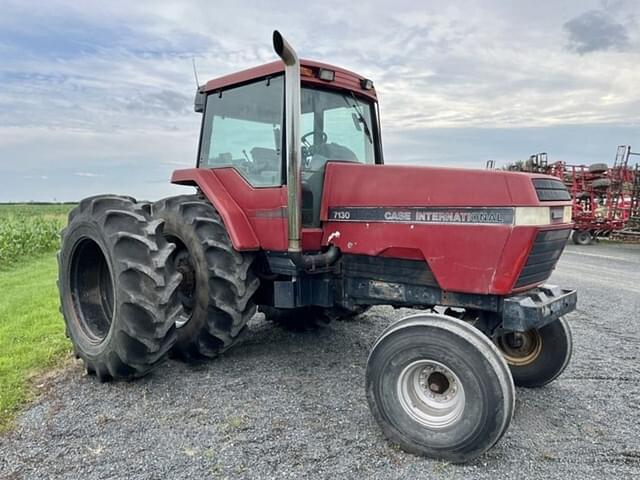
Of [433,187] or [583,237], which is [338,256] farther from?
[583,237]

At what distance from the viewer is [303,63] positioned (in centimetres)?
400

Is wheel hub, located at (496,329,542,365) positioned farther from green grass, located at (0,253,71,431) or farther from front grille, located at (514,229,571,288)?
green grass, located at (0,253,71,431)

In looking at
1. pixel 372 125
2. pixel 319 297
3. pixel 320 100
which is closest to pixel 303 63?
pixel 320 100

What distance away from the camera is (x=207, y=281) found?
13.3 feet

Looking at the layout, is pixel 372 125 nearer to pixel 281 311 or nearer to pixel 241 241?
pixel 241 241

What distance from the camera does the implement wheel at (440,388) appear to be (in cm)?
279

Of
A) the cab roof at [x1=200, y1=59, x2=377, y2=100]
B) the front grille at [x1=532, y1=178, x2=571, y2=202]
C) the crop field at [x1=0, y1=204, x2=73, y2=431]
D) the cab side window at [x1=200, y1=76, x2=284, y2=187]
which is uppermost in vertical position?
the cab roof at [x1=200, y1=59, x2=377, y2=100]

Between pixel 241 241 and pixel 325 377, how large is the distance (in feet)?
4.22

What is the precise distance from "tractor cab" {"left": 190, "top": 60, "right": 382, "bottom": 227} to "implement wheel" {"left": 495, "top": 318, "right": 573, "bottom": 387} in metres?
1.87

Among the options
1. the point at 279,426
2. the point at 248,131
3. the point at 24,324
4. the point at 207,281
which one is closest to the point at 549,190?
the point at 279,426

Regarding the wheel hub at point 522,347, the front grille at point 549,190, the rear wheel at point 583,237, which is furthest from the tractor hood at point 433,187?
the rear wheel at point 583,237

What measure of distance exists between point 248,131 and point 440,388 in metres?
2.58

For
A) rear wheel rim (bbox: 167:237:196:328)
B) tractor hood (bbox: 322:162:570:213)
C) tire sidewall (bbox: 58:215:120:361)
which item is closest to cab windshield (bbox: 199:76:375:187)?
tractor hood (bbox: 322:162:570:213)

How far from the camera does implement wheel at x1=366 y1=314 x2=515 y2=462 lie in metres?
2.79
